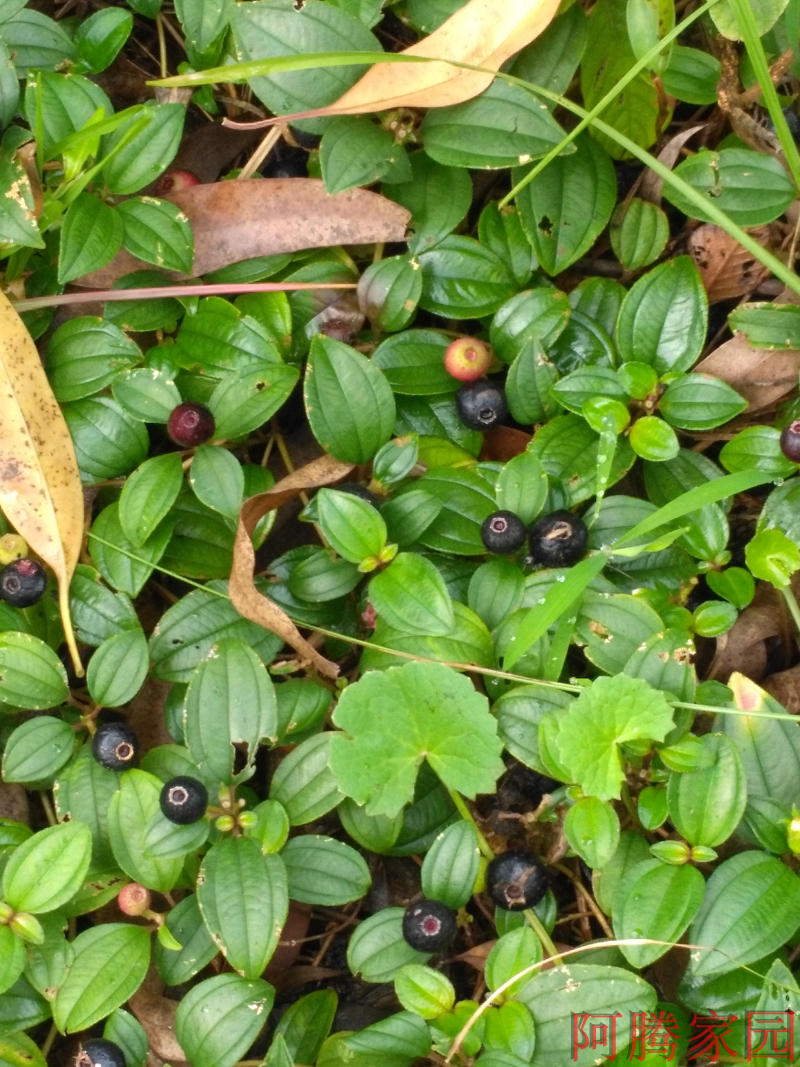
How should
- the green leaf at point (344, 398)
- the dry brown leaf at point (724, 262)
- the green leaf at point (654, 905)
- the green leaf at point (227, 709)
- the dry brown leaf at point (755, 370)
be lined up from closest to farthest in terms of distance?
the green leaf at point (654, 905)
the green leaf at point (227, 709)
the green leaf at point (344, 398)
the dry brown leaf at point (755, 370)
the dry brown leaf at point (724, 262)

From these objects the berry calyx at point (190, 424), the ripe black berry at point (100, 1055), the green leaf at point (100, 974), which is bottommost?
the ripe black berry at point (100, 1055)

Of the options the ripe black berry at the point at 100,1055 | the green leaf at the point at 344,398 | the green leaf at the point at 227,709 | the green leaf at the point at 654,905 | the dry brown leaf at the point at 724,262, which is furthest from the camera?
the dry brown leaf at the point at 724,262

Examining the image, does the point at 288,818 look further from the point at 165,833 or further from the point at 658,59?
the point at 658,59

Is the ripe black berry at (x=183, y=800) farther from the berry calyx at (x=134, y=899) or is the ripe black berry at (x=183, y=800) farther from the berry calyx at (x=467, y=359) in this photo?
the berry calyx at (x=467, y=359)

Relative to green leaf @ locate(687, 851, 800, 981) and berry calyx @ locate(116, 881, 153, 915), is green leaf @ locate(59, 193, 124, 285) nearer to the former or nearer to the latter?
berry calyx @ locate(116, 881, 153, 915)

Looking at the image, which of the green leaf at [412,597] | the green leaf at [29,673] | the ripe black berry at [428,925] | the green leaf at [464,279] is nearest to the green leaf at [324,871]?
the ripe black berry at [428,925]

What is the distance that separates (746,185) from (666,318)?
367 mm

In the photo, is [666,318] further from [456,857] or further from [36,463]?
[36,463]

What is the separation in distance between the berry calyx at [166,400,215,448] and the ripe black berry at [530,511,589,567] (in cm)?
80

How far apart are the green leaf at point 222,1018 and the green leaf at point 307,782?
36cm

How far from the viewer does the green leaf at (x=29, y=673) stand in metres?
2.42

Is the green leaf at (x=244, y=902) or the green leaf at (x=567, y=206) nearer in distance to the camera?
the green leaf at (x=244, y=902)

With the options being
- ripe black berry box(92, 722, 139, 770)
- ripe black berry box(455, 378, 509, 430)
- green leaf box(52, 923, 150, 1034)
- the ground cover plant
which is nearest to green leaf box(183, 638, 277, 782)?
the ground cover plant

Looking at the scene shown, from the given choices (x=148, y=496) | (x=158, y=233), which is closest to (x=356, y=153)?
(x=158, y=233)
